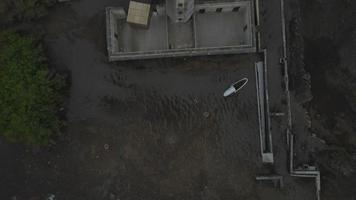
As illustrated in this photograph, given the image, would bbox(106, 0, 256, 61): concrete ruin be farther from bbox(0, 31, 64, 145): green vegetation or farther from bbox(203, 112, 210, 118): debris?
bbox(0, 31, 64, 145): green vegetation

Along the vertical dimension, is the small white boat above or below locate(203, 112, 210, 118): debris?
above

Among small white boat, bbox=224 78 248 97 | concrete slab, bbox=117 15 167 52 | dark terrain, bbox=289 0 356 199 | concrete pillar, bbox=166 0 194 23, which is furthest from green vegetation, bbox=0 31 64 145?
dark terrain, bbox=289 0 356 199

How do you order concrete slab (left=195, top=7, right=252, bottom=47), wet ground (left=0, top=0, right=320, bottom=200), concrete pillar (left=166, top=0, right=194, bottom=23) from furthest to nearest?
wet ground (left=0, top=0, right=320, bottom=200) < concrete slab (left=195, top=7, right=252, bottom=47) < concrete pillar (left=166, top=0, right=194, bottom=23)

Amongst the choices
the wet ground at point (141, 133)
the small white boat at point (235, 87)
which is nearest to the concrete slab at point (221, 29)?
the wet ground at point (141, 133)

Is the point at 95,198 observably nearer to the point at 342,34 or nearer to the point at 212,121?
the point at 212,121

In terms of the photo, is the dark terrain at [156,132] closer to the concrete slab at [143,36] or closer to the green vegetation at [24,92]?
the concrete slab at [143,36]
